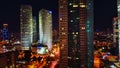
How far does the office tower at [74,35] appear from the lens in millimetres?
47781

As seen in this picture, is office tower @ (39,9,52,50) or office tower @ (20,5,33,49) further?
office tower @ (39,9,52,50)

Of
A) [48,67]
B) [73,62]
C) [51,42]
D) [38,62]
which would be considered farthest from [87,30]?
[51,42]

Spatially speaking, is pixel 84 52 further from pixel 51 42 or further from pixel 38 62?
pixel 51 42

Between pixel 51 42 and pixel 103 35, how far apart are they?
19092 millimetres

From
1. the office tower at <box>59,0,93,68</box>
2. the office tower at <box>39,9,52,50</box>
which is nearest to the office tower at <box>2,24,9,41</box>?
the office tower at <box>39,9,52,50</box>

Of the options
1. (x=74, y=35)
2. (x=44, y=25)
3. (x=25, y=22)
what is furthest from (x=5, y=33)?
(x=74, y=35)

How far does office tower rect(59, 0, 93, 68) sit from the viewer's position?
47781 mm

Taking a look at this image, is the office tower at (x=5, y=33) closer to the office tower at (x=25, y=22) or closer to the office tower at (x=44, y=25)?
the office tower at (x=25, y=22)

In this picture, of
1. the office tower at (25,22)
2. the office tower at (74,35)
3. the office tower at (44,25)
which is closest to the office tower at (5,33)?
the office tower at (25,22)

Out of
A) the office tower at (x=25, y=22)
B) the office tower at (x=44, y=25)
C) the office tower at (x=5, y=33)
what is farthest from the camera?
the office tower at (x=44, y=25)

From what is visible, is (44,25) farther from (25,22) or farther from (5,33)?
(25,22)

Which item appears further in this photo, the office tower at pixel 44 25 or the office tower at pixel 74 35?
the office tower at pixel 44 25

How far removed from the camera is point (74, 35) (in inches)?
1898

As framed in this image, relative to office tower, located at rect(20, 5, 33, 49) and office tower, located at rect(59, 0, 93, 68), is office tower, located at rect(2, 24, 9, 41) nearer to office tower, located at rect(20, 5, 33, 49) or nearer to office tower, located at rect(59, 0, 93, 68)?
office tower, located at rect(20, 5, 33, 49)
